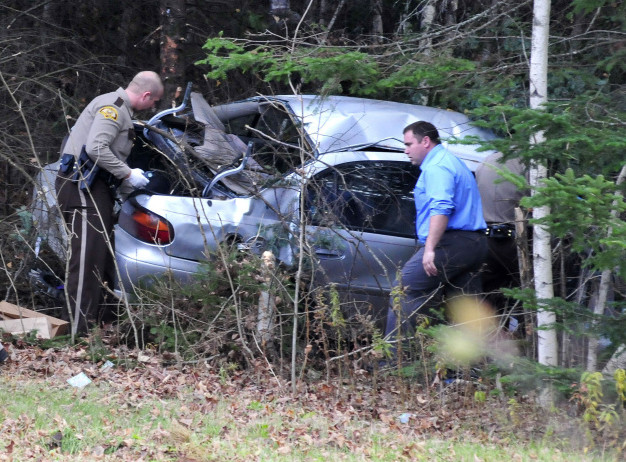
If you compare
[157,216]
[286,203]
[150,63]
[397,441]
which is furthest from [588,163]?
[150,63]

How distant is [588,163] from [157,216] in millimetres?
3286

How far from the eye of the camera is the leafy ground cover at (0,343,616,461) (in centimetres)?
475

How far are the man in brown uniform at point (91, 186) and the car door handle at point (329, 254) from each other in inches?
60.9

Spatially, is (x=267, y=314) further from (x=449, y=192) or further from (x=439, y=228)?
(x=449, y=192)

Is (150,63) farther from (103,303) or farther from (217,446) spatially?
(217,446)

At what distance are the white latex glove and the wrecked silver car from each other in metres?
0.06

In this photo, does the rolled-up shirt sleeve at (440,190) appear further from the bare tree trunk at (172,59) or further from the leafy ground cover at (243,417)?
the bare tree trunk at (172,59)

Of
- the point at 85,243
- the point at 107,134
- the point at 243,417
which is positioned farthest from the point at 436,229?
the point at 85,243

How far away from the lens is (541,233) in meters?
5.98

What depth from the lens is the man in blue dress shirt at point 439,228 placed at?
20.9 feet

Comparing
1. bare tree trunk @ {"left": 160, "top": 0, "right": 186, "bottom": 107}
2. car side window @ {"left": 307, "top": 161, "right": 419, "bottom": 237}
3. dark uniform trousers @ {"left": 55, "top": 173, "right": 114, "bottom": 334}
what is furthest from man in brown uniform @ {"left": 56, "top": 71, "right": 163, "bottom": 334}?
bare tree trunk @ {"left": 160, "top": 0, "right": 186, "bottom": 107}

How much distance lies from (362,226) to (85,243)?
7.33 ft

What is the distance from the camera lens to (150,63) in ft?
40.2

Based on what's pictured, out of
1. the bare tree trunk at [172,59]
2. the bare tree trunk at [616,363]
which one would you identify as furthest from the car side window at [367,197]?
the bare tree trunk at [172,59]
